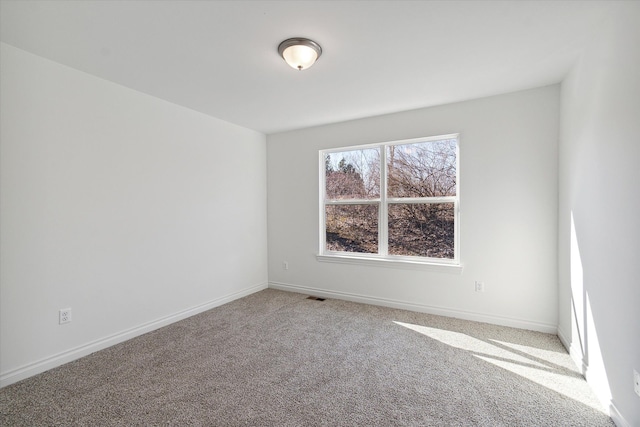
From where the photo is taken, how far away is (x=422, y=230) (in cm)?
355

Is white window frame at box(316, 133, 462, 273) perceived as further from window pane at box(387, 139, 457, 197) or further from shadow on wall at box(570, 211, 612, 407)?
shadow on wall at box(570, 211, 612, 407)

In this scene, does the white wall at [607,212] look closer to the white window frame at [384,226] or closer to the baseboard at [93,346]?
the white window frame at [384,226]

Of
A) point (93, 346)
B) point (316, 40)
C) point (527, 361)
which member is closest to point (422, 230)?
point (527, 361)

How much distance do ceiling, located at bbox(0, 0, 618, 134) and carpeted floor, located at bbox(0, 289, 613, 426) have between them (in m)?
2.42

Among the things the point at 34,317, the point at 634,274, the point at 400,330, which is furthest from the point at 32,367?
the point at 634,274

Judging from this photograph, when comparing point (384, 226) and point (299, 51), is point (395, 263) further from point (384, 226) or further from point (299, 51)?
point (299, 51)

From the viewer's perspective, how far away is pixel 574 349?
2.33 m

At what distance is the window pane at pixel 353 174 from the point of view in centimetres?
389

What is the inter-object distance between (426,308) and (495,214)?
4.34ft

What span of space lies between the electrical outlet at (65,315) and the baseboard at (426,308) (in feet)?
8.40

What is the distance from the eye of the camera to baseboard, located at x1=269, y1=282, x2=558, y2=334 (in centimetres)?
293

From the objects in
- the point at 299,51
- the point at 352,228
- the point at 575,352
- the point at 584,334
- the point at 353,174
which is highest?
the point at 299,51

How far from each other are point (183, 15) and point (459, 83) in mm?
2378

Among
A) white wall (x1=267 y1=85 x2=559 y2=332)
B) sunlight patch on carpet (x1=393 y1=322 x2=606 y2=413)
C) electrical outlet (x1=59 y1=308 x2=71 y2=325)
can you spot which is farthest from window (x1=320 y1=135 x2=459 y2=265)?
electrical outlet (x1=59 y1=308 x2=71 y2=325)
